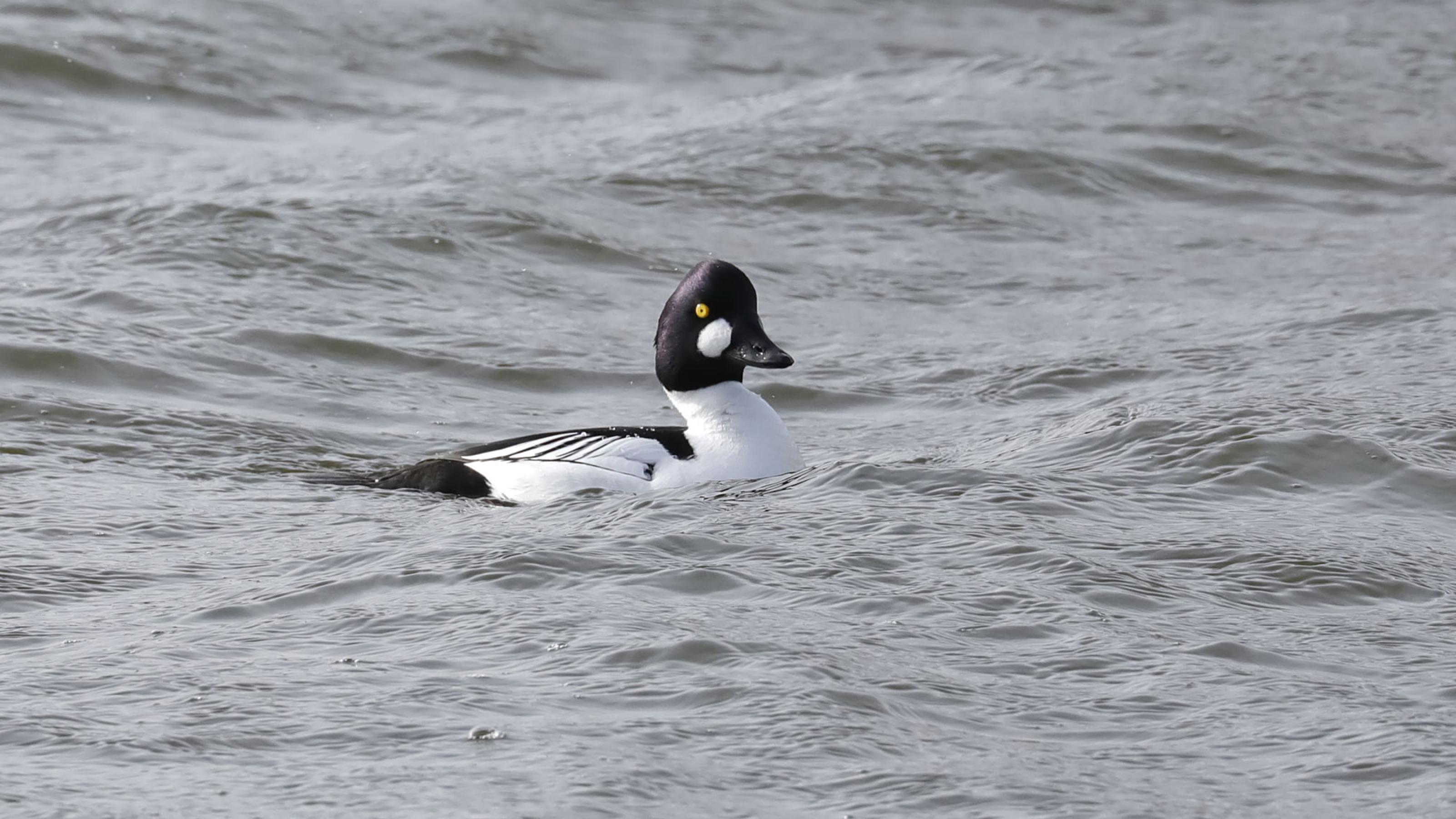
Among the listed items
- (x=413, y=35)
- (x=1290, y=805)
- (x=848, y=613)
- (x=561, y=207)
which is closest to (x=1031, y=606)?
(x=848, y=613)

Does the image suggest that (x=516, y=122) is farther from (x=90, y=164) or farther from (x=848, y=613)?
(x=848, y=613)

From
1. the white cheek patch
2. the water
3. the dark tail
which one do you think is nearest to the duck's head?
the white cheek patch

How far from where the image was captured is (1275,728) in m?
4.97

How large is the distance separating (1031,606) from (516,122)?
9856 millimetres

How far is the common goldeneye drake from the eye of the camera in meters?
7.58

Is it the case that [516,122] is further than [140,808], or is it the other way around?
[516,122]

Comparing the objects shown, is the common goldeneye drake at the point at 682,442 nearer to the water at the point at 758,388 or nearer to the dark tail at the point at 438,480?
the dark tail at the point at 438,480

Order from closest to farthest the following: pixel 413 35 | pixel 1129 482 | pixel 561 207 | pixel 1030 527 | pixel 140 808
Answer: pixel 140 808, pixel 1030 527, pixel 1129 482, pixel 561 207, pixel 413 35

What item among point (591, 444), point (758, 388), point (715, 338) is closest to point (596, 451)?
point (591, 444)

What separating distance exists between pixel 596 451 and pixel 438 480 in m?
0.62

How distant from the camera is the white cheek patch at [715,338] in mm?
7957

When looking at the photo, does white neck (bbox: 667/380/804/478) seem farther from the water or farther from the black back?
the water

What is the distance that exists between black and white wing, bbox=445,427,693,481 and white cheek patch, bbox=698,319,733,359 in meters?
0.38

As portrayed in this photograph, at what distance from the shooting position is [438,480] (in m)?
7.68
